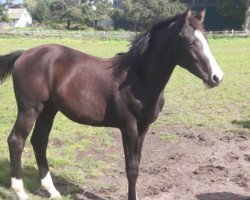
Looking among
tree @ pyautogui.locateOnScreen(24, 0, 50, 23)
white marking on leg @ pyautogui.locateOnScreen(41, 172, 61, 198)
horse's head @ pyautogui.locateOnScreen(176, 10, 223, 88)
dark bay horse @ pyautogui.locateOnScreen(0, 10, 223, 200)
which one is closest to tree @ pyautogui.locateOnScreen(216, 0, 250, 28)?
tree @ pyautogui.locateOnScreen(24, 0, 50, 23)

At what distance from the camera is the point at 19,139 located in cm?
483

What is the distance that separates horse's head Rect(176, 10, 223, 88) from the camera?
13.0 ft

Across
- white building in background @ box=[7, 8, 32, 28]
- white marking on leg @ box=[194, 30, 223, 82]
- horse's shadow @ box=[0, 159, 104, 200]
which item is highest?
white marking on leg @ box=[194, 30, 223, 82]

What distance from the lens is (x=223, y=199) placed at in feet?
16.9

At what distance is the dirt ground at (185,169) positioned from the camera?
5.30 metres

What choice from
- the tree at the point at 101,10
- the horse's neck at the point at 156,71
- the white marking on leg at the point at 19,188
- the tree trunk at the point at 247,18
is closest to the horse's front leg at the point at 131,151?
the horse's neck at the point at 156,71

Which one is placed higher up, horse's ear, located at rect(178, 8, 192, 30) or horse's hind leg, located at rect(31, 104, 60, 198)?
horse's ear, located at rect(178, 8, 192, 30)

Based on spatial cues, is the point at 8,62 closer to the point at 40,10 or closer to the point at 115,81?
the point at 115,81

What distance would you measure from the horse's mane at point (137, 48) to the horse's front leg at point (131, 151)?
664 mm

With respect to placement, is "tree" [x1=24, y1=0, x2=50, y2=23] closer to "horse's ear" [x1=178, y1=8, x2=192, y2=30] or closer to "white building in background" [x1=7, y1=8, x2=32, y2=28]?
"white building in background" [x1=7, y1=8, x2=32, y2=28]

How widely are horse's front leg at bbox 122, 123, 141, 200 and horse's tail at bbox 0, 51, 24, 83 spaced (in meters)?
1.75

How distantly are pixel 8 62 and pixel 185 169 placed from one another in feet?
9.73

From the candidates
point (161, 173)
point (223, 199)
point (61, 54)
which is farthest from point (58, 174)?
point (223, 199)

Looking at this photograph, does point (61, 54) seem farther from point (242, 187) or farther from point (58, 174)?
point (242, 187)
